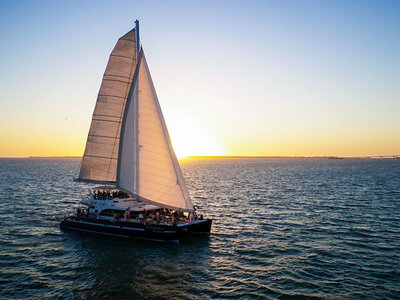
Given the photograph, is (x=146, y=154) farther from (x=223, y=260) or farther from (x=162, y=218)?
(x=223, y=260)

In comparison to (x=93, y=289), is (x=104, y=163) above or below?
above

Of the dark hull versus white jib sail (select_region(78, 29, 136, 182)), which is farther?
white jib sail (select_region(78, 29, 136, 182))

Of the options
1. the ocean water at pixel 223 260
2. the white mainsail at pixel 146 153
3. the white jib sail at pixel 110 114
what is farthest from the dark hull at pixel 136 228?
the white jib sail at pixel 110 114

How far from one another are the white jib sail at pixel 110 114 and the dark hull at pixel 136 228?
478 centimetres

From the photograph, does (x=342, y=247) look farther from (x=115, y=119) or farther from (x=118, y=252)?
(x=115, y=119)

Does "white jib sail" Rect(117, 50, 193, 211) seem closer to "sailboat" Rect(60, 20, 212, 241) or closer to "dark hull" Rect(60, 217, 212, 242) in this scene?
"sailboat" Rect(60, 20, 212, 241)

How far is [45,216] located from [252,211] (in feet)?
93.4

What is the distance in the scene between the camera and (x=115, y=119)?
32750 mm

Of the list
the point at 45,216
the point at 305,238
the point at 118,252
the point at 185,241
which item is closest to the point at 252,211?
the point at 305,238

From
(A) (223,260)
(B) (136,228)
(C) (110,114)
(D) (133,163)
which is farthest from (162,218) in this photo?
(C) (110,114)

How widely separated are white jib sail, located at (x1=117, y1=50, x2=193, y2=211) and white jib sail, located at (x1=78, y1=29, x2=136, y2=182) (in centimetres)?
411

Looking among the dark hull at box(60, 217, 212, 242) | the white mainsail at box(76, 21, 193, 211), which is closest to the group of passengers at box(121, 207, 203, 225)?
the dark hull at box(60, 217, 212, 242)

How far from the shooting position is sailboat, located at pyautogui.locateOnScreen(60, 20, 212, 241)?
2872cm

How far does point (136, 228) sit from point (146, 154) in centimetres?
743
